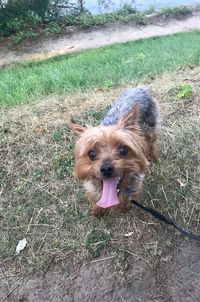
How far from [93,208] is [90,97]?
2.38m

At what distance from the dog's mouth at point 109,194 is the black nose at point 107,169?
159 mm

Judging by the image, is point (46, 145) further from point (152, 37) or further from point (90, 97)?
point (152, 37)

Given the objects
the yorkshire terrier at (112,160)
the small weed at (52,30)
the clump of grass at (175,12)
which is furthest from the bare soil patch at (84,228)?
the clump of grass at (175,12)

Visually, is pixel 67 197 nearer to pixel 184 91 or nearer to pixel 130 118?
pixel 130 118

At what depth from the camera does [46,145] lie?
5.49 meters

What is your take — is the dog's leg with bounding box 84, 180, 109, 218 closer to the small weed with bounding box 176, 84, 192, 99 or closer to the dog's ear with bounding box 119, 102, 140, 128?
the dog's ear with bounding box 119, 102, 140, 128

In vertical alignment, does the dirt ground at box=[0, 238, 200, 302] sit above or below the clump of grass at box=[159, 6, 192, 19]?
above

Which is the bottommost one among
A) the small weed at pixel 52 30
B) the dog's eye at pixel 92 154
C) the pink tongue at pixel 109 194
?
the small weed at pixel 52 30

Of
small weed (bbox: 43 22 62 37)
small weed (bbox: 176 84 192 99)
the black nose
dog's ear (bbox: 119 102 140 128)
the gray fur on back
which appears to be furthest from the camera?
small weed (bbox: 43 22 62 37)

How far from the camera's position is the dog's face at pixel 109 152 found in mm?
4004

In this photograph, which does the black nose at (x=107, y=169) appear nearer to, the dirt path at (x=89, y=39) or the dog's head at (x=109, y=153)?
the dog's head at (x=109, y=153)

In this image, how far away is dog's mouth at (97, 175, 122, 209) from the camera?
164 inches

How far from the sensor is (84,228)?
15.4 ft

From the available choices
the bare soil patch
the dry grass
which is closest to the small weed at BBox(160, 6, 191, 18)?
the dry grass
